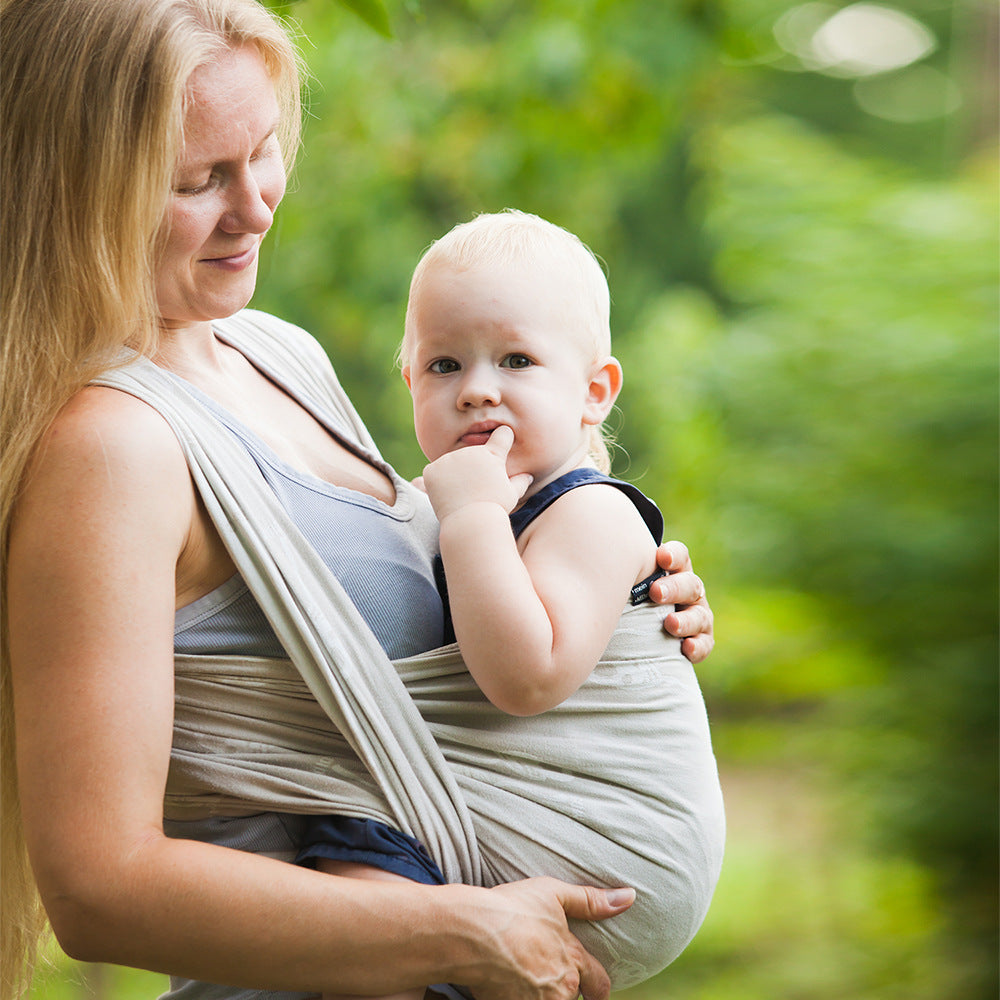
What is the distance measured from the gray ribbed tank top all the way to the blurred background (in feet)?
5.85

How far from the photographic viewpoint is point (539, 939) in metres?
1.13

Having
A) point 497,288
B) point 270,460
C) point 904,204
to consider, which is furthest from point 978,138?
point 270,460

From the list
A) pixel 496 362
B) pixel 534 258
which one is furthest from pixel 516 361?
pixel 534 258

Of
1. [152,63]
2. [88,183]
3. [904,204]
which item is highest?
[904,204]

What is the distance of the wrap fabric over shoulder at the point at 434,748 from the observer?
112cm

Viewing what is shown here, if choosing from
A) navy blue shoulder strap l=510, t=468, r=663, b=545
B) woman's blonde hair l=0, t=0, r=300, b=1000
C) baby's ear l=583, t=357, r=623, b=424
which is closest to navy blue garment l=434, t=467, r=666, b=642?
navy blue shoulder strap l=510, t=468, r=663, b=545

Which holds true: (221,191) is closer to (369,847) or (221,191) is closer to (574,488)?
(574,488)

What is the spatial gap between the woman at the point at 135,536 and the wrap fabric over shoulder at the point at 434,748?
4 cm

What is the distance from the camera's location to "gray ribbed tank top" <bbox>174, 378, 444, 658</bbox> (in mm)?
1142

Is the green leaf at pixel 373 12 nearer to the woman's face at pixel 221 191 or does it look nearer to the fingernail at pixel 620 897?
the woman's face at pixel 221 191

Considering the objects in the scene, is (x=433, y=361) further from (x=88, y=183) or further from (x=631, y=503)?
(x=88, y=183)

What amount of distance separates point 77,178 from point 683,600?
2.74 ft

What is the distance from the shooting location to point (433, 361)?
1.34 metres

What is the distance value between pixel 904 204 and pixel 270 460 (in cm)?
278
